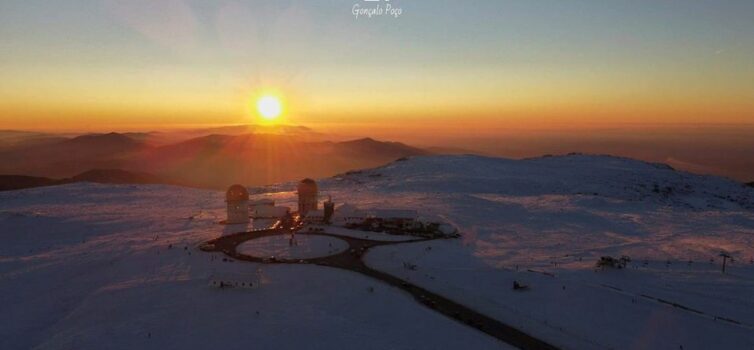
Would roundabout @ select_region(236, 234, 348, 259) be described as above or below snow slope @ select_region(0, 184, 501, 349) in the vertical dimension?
above

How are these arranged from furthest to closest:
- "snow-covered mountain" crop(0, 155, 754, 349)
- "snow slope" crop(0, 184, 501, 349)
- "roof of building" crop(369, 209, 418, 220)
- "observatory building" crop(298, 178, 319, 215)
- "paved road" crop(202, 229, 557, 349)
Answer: "observatory building" crop(298, 178, 319, 215), "roof of building" crop(369, 209, 418, 220), "paved road" crop(202, 229, 557, 349), "snow-covered mountain" crop(0, 155, 754, 349), "snow slope" crop(0, 184, 501, 349)

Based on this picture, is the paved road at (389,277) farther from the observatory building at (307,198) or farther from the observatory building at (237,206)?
the observatory building at (307,198)

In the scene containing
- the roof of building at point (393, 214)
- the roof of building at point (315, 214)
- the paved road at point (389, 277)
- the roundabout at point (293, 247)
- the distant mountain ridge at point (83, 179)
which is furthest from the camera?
the distant mountain ridge at point (83, 179)

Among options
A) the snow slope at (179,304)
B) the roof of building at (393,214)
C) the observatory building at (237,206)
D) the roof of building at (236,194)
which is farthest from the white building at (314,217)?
the snow slope at (179,304)

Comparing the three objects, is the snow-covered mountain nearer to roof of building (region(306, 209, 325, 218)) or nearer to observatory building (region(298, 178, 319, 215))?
roof of building (region(306, 209, 325, 218))

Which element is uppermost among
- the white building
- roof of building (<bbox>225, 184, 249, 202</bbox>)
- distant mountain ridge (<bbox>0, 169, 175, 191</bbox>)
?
roof of building (<bbox>225, 184, 249, 202</bbox>)

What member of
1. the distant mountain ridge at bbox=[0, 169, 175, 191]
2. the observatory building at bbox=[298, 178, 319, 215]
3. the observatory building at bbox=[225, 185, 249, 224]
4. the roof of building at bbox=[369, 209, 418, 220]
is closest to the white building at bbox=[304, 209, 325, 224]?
the observatory building at bbox=[298, 178, 319, 215]

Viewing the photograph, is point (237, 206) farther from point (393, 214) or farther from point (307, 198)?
point (393, 214)
